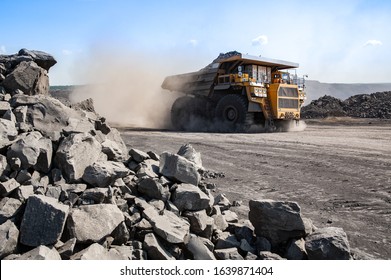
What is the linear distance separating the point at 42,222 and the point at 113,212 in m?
0.59

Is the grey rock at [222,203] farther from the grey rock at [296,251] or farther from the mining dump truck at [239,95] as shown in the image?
the mining dump truck at [239,95]

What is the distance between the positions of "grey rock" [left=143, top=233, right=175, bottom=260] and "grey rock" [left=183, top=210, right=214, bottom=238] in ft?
1.60

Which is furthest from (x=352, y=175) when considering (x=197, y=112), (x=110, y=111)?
(x=110, y=111)

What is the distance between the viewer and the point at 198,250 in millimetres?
3215

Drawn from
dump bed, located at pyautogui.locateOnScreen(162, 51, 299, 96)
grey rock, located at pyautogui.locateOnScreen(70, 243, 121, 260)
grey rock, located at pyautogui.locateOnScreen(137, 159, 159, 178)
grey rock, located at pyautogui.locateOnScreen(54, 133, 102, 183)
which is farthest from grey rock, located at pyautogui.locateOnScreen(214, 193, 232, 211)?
dump bed, located at pyautogui.locateOnScreen(162, 51, 299, 96)

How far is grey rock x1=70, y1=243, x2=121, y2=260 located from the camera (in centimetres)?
272

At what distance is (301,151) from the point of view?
9555mm

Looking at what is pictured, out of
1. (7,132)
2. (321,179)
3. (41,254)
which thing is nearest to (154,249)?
(41,254)

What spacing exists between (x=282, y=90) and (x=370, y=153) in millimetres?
6821

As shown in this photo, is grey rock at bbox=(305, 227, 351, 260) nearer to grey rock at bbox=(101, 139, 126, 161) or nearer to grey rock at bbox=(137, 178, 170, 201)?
grey rock at bbox=(137, 178, 170, 201)

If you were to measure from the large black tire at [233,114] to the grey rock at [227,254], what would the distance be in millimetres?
11854

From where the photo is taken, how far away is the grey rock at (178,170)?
4.21 m

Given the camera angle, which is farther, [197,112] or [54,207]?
[197,112]

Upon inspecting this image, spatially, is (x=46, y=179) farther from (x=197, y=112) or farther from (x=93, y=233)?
(x=197, y=112)
